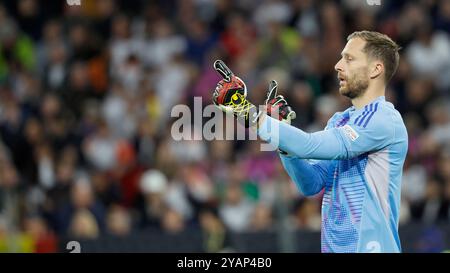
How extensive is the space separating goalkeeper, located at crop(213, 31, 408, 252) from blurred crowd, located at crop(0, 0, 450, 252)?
5282mm

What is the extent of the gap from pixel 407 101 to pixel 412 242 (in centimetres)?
274

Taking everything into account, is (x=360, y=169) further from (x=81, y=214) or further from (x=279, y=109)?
(x=81, y=214)

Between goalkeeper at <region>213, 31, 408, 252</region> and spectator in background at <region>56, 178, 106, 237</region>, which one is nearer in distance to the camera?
goalkeeper at <region>213, 31, 408, 252</region>

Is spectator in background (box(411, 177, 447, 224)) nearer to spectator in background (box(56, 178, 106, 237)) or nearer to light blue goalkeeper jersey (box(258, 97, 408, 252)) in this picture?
spectator in background (box(56, 178, 106, 237))

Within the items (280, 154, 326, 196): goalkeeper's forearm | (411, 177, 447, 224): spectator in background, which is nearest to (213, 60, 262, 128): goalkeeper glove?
(280, 154, 326, 196): goalkeeper's forearm

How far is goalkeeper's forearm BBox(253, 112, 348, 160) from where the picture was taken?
231 inches

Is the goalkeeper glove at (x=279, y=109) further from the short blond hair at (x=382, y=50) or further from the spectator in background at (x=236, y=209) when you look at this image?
the spectator in background at (x=236, y=209)

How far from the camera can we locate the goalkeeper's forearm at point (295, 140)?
586 centimetres

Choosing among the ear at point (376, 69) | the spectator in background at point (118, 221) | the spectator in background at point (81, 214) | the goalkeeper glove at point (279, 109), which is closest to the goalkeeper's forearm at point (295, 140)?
the goalkeeper glove at point (279, 109)

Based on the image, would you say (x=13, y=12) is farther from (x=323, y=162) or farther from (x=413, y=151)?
(x=323, y=162)

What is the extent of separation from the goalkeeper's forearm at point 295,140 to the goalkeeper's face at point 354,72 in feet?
1.55

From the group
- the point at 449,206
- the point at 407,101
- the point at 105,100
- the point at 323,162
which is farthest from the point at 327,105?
the point at 323,162

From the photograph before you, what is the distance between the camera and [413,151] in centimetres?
1285

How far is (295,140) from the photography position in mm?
5863
